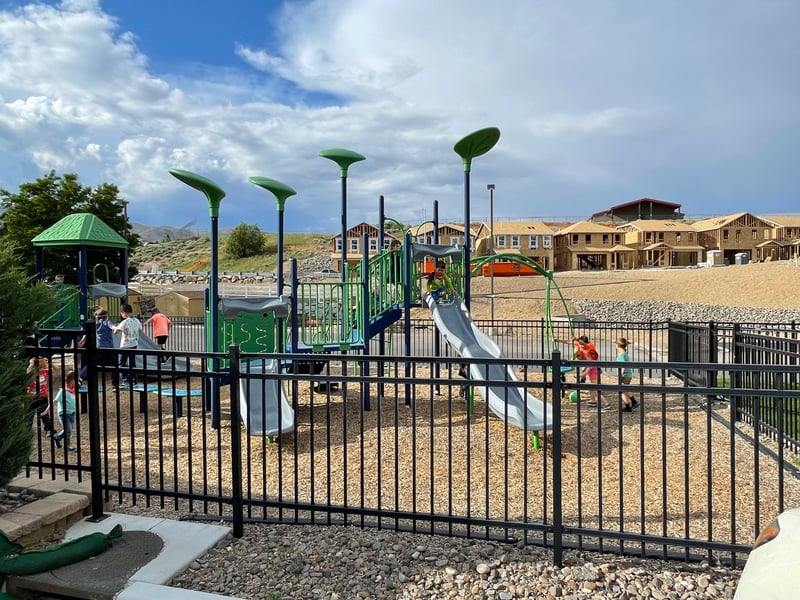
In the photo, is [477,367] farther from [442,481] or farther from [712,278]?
[712,278]

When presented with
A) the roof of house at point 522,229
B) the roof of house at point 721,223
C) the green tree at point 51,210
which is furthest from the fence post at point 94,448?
the roof of house at point 721,223

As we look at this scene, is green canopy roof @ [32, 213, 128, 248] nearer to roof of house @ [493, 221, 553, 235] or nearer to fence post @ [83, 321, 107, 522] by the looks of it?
fence post @ [83, 321, 107, 522]

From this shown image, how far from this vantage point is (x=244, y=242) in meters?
91.3

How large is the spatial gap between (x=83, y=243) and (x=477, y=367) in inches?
434

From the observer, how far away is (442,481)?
5895 mm

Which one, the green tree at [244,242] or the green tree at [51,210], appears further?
the green tree at [244,242]

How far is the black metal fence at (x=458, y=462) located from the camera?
3576mm

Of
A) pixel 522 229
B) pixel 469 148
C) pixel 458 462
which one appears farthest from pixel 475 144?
pixel 522 229

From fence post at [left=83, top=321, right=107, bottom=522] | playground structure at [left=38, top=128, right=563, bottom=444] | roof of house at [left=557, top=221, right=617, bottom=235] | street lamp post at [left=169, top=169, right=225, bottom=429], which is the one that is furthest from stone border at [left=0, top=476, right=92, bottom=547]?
roof of house at [left=557, top=221, right=617, bottom=235]

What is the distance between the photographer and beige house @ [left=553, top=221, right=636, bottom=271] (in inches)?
2586

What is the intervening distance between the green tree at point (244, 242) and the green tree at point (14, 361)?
9064 cm

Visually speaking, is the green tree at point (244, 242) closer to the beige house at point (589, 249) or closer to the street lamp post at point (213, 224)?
the beige house at point (589, 249)

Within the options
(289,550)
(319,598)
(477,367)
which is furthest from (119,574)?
(477,367)

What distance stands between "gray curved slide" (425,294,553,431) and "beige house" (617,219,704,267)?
6048cm
